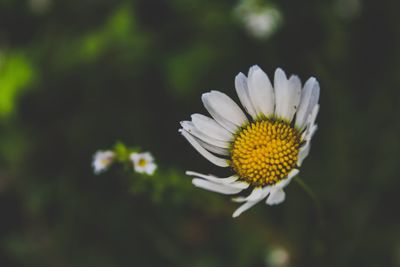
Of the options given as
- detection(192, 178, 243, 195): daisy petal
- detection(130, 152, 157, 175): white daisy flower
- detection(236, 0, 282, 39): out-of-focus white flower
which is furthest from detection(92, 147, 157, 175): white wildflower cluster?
detection(236, 0, 282, 39): out-of-focus white flower

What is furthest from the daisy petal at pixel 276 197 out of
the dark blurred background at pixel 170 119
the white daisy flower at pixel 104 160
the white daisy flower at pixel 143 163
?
the dark blurred background at pixel 170 119

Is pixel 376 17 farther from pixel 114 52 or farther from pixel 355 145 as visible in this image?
pixel 114 52

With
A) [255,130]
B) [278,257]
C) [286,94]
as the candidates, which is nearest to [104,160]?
[255,130]

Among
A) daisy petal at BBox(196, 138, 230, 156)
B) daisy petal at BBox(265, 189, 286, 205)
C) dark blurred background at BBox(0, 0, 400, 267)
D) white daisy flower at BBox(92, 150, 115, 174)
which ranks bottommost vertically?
daisy petal at BBox(265, 189, 286, 205)

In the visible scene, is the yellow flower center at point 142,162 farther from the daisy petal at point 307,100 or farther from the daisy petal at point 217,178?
the daisy petal at point 307,100

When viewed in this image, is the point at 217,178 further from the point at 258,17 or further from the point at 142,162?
the point at 258,17

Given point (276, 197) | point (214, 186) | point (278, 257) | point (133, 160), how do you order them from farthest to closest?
point (278, 257) < point (133, 160) < point (214, 186) < point (276, 197)

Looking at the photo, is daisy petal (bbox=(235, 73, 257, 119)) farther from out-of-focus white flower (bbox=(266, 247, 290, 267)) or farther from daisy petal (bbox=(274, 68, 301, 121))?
out-of-focus white flower (bbox=(266, 247, 290, 267))
